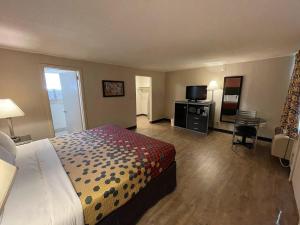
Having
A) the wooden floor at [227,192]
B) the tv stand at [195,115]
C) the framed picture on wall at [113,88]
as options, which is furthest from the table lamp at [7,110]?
the tv stand at [195,115]

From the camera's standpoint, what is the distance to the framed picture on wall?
377 cm

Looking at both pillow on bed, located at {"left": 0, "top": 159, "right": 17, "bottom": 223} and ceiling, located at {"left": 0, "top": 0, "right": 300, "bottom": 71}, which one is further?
ceiling, located at {"left": 0, "top": 0, "right": 300, "bottom": 71}

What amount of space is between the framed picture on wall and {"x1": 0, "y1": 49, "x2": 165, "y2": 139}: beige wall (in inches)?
4.6

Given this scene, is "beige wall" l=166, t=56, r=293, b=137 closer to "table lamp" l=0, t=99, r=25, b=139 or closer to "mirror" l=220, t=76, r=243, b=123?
"mirror" l=220, t=76, r=243, b=123

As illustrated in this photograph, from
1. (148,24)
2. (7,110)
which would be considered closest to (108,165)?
(148,24)

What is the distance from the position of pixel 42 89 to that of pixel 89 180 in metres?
2.52

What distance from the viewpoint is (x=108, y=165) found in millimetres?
1424

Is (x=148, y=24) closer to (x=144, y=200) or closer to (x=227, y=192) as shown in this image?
(x=144, y=200)

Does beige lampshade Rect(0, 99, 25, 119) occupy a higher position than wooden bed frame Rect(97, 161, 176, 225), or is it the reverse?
beige lampshade Rect(0, 99, 25, 119)

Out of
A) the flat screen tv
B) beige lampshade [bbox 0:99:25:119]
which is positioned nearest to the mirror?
the flat screen tv

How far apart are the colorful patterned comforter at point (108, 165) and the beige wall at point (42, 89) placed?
1070mm

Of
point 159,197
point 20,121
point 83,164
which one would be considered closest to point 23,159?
point 83,164

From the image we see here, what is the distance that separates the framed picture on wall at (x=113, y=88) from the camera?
377 centimetres

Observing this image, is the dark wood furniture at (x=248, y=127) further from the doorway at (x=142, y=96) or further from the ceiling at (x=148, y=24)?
the doorway at (x=142, y=96)
